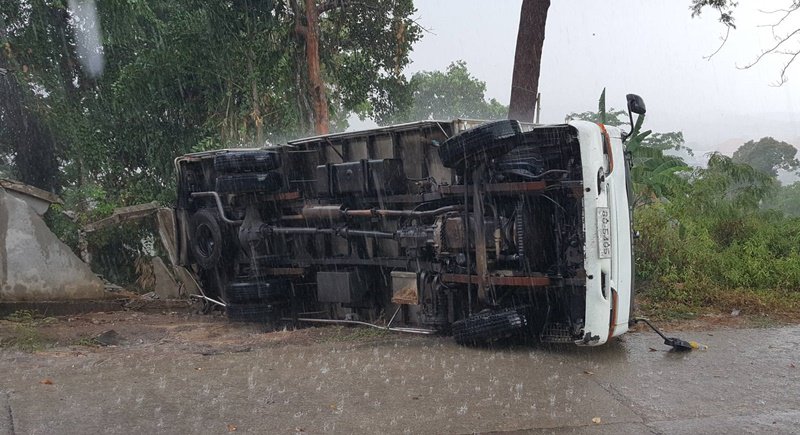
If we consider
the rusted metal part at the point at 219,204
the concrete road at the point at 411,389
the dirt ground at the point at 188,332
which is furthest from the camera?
the rusted metal part at the point at 219,204

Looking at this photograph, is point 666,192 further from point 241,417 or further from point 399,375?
point 241,417

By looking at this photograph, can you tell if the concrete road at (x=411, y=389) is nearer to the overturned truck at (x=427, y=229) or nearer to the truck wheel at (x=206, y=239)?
the overturned truck at (x=427, y=229)

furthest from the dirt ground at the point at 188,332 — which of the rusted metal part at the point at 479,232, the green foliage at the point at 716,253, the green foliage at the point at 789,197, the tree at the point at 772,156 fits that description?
the tree at the point at 772,156

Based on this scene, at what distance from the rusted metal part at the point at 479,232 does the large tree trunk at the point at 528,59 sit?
213 inches

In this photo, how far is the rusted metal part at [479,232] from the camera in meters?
6.08

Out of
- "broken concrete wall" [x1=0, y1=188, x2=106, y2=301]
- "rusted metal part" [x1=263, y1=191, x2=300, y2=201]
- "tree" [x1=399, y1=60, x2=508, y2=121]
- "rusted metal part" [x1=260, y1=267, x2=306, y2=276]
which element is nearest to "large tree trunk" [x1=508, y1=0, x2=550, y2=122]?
"rusted metal part" [x1=263, y1=191, x2=300, y2=201]

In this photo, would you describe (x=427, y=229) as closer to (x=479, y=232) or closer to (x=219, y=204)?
(x=479, y=232)

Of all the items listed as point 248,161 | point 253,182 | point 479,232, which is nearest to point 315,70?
point 248,161

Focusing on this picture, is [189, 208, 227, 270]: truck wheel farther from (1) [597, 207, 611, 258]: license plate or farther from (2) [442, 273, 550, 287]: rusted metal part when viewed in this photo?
(1) [597, 207, 611, 258]: license plate

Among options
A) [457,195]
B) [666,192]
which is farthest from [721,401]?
[666,192]

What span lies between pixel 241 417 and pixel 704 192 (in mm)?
8537

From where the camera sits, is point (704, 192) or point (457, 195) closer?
point (457, 195)

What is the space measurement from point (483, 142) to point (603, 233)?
47.5 inches

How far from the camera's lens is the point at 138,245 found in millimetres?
13133
